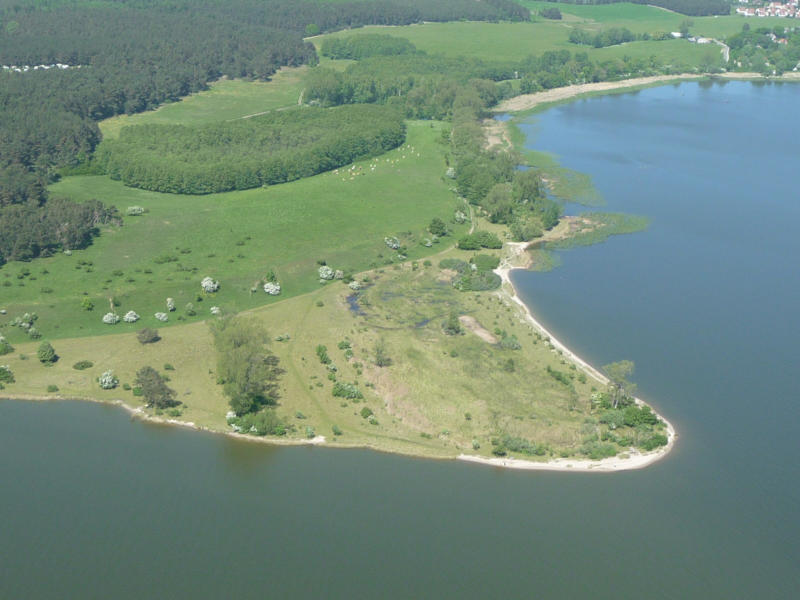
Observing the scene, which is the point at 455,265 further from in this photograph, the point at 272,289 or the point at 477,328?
the point at 272,289

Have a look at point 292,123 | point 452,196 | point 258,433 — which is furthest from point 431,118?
point 258,433

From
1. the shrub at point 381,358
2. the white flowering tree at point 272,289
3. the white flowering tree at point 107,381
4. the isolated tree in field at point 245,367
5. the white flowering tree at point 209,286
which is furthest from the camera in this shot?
the white flowering tree at point 272,289

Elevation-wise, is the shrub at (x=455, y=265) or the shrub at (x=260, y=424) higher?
the shrub at (x=455, y=265)

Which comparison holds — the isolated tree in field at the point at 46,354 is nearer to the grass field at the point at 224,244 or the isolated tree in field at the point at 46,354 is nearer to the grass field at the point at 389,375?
the grass field at the point at 389,375

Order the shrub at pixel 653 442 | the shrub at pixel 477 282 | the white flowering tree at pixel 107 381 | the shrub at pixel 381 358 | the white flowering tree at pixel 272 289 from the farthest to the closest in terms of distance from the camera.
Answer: the shrub at pixel 477 282 → the white flowering tree at pixel 272 289 → the shrub at pixel 381 358 → the white flowering tree at pixel 107 381 → the shrub at pixel 653 442

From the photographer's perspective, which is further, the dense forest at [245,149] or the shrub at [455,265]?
the dense forest at [245,149]

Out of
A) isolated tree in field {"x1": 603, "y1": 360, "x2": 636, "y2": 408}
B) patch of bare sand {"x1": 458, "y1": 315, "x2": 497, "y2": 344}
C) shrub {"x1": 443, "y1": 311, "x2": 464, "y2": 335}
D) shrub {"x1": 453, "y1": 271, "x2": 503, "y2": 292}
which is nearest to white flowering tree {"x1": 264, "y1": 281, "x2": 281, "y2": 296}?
shrub {"x1": 443, "y1": 311, "x2": 464, "y2": 335}

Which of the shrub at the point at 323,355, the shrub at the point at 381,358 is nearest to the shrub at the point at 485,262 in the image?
the shrub at the point at 381,358
